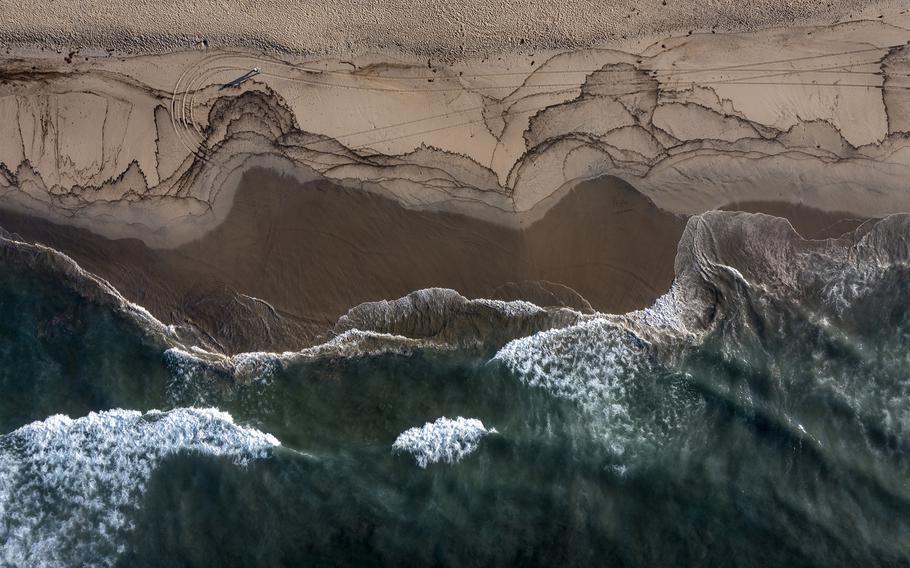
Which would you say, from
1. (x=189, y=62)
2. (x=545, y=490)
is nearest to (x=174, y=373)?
(x=189, y=62)

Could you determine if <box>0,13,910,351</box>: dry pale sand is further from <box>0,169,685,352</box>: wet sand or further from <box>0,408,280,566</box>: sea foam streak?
<box>0,408,280,566</box>: sea foam streak

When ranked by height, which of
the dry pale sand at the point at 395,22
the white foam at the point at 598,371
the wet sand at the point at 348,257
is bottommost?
the white foam at the point at 598,371

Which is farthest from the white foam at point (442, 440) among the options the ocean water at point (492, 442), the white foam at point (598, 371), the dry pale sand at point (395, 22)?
the dry pale sand at point (395, 22)

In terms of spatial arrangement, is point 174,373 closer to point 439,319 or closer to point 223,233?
point 223,233

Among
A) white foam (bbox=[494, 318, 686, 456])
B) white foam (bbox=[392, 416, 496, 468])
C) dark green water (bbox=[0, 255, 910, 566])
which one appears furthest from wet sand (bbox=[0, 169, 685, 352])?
white foam (bbox=[392, 416, 496, 468])

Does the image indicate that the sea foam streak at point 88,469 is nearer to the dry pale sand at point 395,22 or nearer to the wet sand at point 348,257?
the wet sand at point 348,257

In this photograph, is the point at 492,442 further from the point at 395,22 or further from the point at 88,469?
the point at 395,22

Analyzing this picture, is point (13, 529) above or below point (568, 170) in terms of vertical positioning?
below
